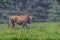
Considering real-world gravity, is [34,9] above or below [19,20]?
below

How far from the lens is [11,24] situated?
1714 cm

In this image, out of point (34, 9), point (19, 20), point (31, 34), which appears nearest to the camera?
point (31, 34)

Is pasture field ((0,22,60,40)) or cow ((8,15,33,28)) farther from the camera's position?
cow ((8,15,33,28))

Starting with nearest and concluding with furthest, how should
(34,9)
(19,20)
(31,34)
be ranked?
(31,34)
(19,20)
(34,9)

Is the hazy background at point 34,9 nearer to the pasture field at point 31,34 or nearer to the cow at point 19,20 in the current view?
the cow at point 19,20

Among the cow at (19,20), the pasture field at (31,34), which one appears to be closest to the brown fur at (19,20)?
the cow at (19,20)

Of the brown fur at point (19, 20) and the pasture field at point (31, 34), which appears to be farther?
the brown fur at point (19, 20)

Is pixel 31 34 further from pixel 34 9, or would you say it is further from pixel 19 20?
pixel 34 9

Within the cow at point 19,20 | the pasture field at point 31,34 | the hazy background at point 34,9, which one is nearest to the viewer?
the pasture field at point 31,34

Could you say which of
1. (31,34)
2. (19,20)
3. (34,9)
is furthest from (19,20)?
(34,9)

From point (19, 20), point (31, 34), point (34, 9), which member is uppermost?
point (31, 34)

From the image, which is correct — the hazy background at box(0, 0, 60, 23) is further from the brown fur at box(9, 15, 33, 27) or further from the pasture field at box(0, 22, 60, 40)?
the pasture field at box(0, 22, 60, 40)

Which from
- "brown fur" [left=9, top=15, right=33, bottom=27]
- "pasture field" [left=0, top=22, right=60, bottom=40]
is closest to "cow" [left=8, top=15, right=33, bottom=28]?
"brown fur" [left=9, top=15, right=33, bottom=27]

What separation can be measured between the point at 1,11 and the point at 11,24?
634 cm
